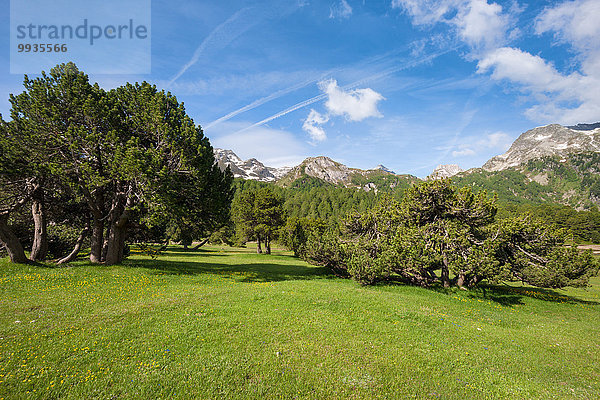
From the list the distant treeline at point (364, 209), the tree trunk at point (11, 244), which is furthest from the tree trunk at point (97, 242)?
the distant treeline at point (364, 209)

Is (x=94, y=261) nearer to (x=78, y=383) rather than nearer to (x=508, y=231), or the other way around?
(x=78, y=383)

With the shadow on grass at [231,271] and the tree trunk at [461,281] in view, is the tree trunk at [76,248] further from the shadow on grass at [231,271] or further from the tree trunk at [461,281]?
the tree trunk at [461,281]

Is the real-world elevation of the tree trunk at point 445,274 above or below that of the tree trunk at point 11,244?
below

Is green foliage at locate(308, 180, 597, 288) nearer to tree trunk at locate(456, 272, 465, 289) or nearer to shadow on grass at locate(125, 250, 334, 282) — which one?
tree trunk at locate(456, 272, 465, 289)

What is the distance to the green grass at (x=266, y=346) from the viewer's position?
20.9ft

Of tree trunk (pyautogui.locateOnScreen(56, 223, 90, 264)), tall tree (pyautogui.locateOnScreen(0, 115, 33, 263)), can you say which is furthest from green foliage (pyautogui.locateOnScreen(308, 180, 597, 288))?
tall tree (pyautogui.locateOnScreen(0, 115, 33, 263))

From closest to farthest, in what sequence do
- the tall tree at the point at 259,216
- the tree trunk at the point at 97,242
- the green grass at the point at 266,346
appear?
the green grass at the point at 266,346 < the tree trunk at the point at 97,242 < the tall tree at the point at 259,216

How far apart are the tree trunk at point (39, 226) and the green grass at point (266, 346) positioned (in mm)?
3832

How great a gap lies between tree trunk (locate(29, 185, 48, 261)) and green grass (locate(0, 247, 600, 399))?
3.83 meters

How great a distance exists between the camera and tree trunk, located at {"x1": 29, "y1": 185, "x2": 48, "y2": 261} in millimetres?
18828

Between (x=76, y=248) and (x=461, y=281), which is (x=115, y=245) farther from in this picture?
(x=461, y=281)

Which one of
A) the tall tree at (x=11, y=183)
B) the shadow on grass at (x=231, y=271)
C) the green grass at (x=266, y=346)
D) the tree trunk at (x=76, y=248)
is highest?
the tall tree at (x=11, y=183)

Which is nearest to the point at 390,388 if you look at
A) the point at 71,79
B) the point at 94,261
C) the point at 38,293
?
the point at 38,293

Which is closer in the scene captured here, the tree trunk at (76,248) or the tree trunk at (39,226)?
the tree trunk at (39,226)
